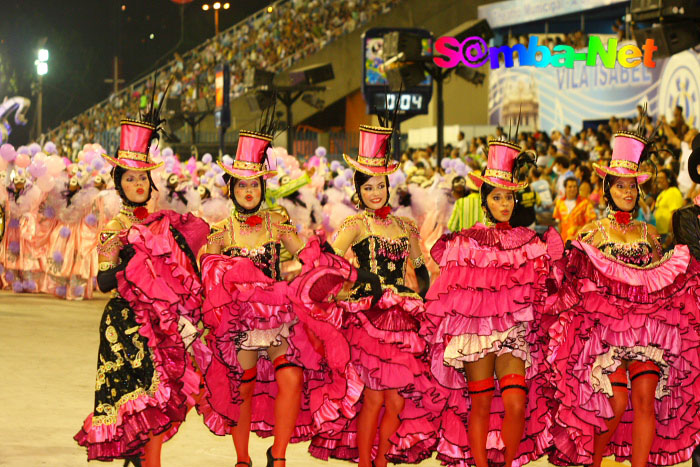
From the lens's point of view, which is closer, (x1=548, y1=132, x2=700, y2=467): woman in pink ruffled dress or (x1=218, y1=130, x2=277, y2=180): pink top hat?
(x1=548, y1=132, x2=700, y2=467): woman in pink ruffled dress

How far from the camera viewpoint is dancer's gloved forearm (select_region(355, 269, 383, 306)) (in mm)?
5988

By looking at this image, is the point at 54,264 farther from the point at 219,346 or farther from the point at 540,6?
the point at 540,6

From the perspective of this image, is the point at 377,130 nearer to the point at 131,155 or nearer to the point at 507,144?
the point at 507,144

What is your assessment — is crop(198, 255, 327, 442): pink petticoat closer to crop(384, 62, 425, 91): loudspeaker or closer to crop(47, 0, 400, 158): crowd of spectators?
crop(384, 62, 425, 91): loudspeaker

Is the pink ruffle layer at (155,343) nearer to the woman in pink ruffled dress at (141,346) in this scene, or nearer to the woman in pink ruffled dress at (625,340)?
the woman in pink ruffled dress at (141,346)

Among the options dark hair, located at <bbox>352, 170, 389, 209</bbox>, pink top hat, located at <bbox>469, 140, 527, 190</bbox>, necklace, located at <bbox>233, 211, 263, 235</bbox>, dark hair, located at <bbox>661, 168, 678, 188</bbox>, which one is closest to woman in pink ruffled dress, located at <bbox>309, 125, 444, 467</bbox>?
dark hair, located at <bbox>352, 170, 389, 209</bbox>

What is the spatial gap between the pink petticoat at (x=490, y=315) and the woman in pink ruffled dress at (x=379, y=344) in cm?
13

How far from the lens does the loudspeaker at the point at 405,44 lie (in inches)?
638

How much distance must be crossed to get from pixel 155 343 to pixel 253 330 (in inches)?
23.7

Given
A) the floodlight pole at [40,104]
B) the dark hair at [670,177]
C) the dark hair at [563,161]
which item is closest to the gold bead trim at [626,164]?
the dark hair at [670,177]

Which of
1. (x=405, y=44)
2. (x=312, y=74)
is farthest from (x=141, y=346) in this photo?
(x=312, y=74)

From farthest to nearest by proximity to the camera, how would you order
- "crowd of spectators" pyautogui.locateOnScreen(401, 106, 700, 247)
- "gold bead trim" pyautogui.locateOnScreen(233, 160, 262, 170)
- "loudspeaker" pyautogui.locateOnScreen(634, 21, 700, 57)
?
"crowd of spectators" pyautogui.locateOnScreen(401, 106, 700, 247)
"loudspeaker" pyautogui.locateOnScreen(634, 21, 700, 57)
"gold bead trim" pyautogui.locateOnScreen(233, 160, 262, 170)

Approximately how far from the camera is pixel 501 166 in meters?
6.11

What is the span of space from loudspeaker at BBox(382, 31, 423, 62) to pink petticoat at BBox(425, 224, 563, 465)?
10.4m
